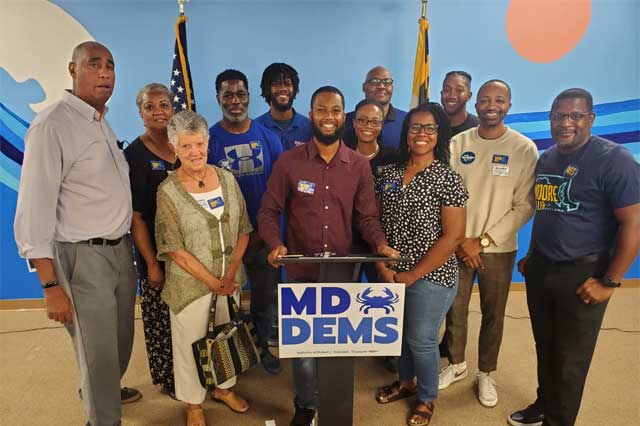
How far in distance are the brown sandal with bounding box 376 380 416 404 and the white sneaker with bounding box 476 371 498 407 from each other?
1.51 ft

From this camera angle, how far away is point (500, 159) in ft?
8.11

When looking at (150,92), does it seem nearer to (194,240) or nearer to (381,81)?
(194,240)

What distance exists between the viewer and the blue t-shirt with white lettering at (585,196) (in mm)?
1911

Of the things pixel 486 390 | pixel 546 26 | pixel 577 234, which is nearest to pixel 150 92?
pixel 577 234

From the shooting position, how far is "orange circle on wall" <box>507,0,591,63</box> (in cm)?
388

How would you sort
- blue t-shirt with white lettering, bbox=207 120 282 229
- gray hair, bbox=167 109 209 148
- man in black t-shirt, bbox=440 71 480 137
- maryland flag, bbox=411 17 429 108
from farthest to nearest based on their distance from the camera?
maryland flag, bbox=411 17 429 108, man in black t-shirt, bbox=440 71 480 137, blue t-shirt with white lettering, bbox=207 120 282 229, gray hair, bbox=167 109 209 148

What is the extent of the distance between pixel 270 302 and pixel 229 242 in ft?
3.72

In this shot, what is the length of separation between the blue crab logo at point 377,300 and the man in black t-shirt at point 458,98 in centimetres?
169

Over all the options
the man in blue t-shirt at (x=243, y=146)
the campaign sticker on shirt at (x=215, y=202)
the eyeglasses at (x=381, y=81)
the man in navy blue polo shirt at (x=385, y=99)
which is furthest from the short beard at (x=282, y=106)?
the campaign sticker on shirt at (x=215, y=202)

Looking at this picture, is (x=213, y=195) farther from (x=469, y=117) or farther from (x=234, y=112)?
(x=469, y=117)

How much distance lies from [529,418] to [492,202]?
53.2 inches

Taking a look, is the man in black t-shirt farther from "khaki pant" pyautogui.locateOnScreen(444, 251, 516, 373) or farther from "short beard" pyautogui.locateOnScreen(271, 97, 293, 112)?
"short beard" pyautogui.locateOnScreen(271, 97, 293, 112)

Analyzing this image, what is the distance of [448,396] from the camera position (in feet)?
9.15

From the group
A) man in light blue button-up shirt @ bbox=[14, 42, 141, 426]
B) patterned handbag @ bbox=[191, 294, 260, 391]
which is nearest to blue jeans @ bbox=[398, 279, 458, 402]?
patterned handbag @ bbox=[191, 294, 260, 391]
